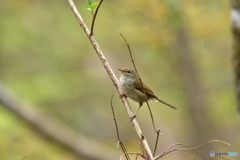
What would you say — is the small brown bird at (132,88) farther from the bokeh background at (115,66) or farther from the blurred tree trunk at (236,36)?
the bokeh background at (115,66)

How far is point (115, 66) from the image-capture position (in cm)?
995

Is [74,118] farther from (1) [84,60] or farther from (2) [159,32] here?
(2) [159,32]

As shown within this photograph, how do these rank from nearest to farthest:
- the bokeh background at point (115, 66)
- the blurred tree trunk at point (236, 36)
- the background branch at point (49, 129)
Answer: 1. the blurred tree trunk at point (236, 36)
2. the background branch at point (49, 129)
3. the bokeh background at point (115, 66)

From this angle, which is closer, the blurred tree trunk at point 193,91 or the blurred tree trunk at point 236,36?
the blurred tree trunk at point 236,36

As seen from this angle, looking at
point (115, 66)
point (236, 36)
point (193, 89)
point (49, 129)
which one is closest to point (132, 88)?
point (236, 36)

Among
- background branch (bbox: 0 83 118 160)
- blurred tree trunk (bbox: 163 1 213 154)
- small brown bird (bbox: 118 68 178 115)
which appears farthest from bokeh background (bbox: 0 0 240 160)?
small brown bird (bbox: 118 68 178 115)

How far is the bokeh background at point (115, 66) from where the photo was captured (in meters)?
7.32

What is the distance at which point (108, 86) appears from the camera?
10234mm

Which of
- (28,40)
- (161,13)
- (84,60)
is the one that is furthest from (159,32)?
(28,40)

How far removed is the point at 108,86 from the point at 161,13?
357 cm

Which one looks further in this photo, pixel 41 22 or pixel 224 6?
pixel 41 22

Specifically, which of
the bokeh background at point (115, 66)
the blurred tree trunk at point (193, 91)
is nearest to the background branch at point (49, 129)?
the bokeh background at point (115, 66)

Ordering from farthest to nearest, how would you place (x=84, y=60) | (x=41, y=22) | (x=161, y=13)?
1. (x=84, y=60)
2. (x=41, y=22)
3. (x=161, y=13)

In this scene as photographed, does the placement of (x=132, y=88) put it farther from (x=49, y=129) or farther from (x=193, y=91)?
(x=193, y=91)
